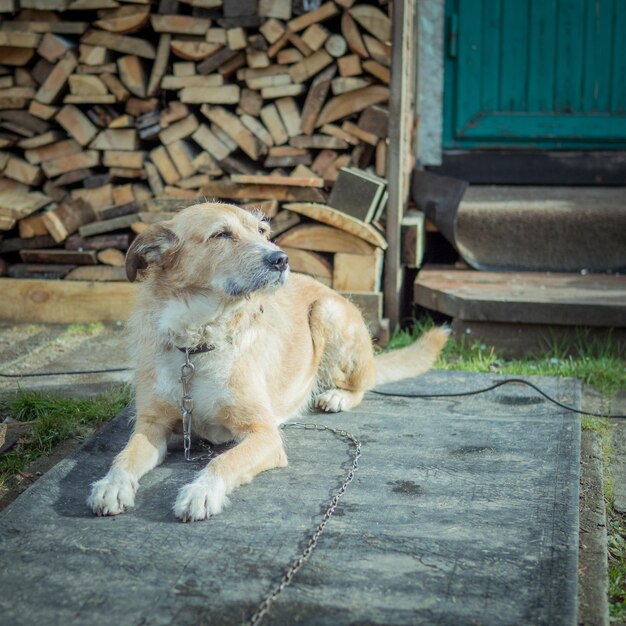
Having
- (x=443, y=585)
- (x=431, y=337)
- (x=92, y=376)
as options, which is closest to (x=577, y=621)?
(x=443, y=585)

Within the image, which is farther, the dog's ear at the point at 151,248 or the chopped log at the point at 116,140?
the chopped log at the point at 116,140

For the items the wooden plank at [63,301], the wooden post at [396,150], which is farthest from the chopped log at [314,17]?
the wooden plank at [63,301]

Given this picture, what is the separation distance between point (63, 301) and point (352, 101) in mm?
2602

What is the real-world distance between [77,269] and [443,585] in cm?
451

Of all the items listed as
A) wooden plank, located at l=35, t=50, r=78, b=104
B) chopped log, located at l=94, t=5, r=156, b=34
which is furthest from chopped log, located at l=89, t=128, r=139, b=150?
chopped log, located at l=94, t=5, r=156, b=34

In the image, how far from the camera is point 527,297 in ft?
19.2

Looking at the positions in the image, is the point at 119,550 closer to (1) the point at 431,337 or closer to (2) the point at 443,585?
(2) the point at 443,585

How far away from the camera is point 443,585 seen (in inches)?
105

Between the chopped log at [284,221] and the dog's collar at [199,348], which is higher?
the chopped log at [284,221]

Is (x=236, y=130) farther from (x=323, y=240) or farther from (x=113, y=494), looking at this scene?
(x=113, y=494)

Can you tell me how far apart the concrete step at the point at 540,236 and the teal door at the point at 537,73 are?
86 cm

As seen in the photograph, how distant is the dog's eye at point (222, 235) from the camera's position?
3.67 m

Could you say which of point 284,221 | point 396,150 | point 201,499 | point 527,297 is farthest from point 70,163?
point 201,499

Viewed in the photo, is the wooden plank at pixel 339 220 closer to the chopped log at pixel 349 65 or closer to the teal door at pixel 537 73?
the chopped log at pixel 349 65
